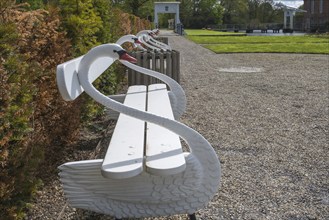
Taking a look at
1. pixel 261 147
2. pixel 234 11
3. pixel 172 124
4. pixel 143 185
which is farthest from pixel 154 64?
pixel 234 11

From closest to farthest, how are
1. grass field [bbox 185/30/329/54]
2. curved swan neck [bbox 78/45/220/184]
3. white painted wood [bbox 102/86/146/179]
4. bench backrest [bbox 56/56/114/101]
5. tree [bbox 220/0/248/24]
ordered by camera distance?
white painted wood [bbox 102/86/146/179]
bench backrest [bbox 56/56/114/101]
curved swan neck [bbox 78/45/220/184]
grass field [bbox 185/30/329/54]
tree [bbox 220/0/248/24]

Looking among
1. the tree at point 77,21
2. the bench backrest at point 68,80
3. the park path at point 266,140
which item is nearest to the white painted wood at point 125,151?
the bench backrest at point 68,80

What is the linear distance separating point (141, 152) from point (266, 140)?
3.00 meters

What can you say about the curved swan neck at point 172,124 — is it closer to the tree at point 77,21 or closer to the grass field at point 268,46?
the tree at point 77,21

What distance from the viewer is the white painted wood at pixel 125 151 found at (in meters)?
2.33

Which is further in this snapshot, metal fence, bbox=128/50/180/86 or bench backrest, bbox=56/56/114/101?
metal fence, bbox=128/50/180/86

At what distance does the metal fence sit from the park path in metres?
0.75

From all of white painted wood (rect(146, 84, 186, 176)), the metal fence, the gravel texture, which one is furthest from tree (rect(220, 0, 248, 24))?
white painted wood (rect(146, 84, 186, 176))

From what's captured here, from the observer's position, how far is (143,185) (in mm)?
2574

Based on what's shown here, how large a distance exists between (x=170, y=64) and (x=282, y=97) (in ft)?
8.01

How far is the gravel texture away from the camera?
3.35 metres

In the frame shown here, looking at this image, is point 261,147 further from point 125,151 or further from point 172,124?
point 125,151

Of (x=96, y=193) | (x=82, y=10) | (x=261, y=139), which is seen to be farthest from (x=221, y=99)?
(x=96, y=193)

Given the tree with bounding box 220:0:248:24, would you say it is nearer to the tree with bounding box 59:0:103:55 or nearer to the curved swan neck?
the tree with bounding box 59:0:103:55
